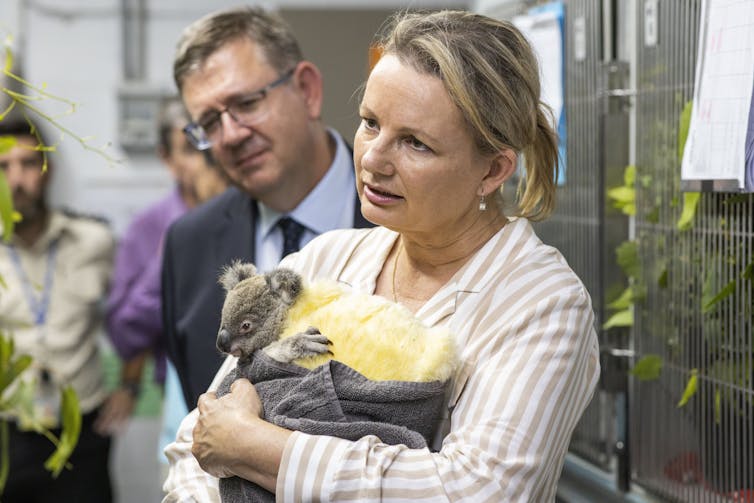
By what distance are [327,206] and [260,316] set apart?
1.12 m

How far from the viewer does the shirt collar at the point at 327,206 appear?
2.64 meters

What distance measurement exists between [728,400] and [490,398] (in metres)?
0.77

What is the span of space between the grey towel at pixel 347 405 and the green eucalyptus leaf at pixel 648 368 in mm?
981

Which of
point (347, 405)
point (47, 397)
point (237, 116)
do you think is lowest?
point (47, 397)

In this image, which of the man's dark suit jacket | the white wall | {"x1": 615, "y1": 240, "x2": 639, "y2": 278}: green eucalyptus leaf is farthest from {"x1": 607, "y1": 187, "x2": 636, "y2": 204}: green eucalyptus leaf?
the white wall

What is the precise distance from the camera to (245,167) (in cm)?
265

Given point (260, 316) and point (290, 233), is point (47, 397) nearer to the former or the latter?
point (290, 233)

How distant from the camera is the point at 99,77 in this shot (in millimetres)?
6215

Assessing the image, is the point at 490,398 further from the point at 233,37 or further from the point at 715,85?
the point at 233,37

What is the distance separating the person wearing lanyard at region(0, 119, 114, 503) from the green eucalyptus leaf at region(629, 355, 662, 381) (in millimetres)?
2477

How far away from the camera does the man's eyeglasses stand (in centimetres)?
266

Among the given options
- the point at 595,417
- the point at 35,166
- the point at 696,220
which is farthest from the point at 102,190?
the point at 696,220

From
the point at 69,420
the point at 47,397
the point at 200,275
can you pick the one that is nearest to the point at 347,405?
the point at 69,420

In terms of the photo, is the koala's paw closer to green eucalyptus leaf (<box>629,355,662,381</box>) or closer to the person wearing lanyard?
green eucalyptus leaf (<box>629,355,662,381</box>)
